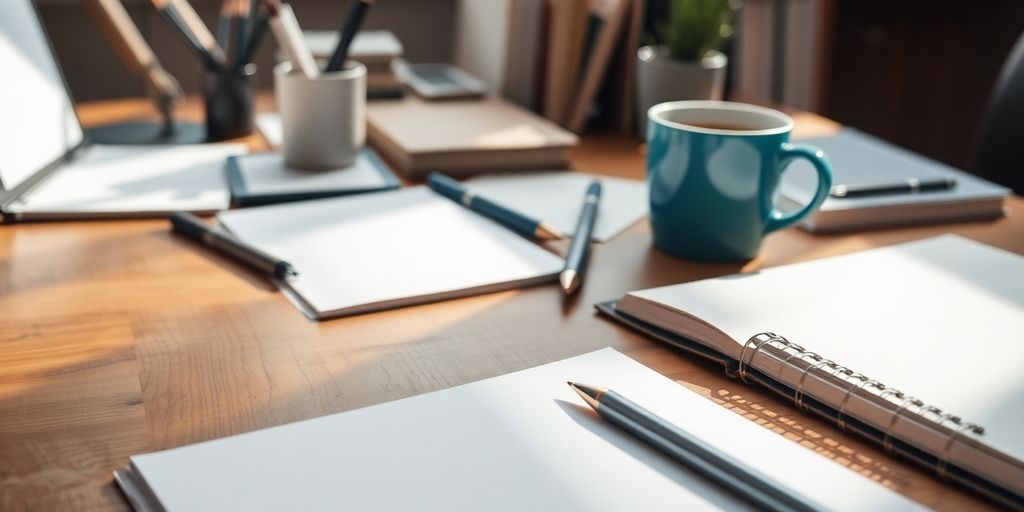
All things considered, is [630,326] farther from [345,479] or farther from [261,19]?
[261,19]

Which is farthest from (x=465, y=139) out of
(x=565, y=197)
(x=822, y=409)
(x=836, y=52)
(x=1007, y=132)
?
(x=836, y=52)

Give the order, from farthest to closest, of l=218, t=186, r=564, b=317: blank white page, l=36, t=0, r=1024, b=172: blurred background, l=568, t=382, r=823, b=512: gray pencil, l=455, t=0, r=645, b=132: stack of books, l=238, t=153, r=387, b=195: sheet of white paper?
1. l=36, t=0, r=1024, b=172: blurred background
2. l=455, t=0, r=645, b=132: stack of books
3. l=238, t=153, r=387, b=195: sheet of white paper
4. l=218, t=186, r=564, b=317: blank white page
5. l=568, t=382, r=823, b=512: gray pencil

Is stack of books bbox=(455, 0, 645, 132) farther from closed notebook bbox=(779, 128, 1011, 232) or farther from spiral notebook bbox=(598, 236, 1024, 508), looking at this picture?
spiral notebook bbox=(598, 236, 1024, 508)

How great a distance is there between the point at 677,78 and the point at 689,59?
0.17 ft

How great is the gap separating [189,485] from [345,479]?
0.24 feet

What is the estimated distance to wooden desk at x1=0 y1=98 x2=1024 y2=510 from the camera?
1.65 feet

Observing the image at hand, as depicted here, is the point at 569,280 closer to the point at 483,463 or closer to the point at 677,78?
the point at 483,463

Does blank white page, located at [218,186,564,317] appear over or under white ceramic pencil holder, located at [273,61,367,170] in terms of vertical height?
under

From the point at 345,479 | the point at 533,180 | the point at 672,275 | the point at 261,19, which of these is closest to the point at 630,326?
the point at 672,275

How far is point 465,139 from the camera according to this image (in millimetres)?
1058

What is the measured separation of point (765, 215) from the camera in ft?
2.58

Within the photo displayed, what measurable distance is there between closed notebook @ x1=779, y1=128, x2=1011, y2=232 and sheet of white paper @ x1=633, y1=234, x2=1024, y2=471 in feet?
0.38

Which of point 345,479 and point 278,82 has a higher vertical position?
point 278,82

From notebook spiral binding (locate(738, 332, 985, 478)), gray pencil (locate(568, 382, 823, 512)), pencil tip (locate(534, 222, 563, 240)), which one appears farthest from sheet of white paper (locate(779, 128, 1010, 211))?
gray pencil (locate(568, 382, 823, 512))
